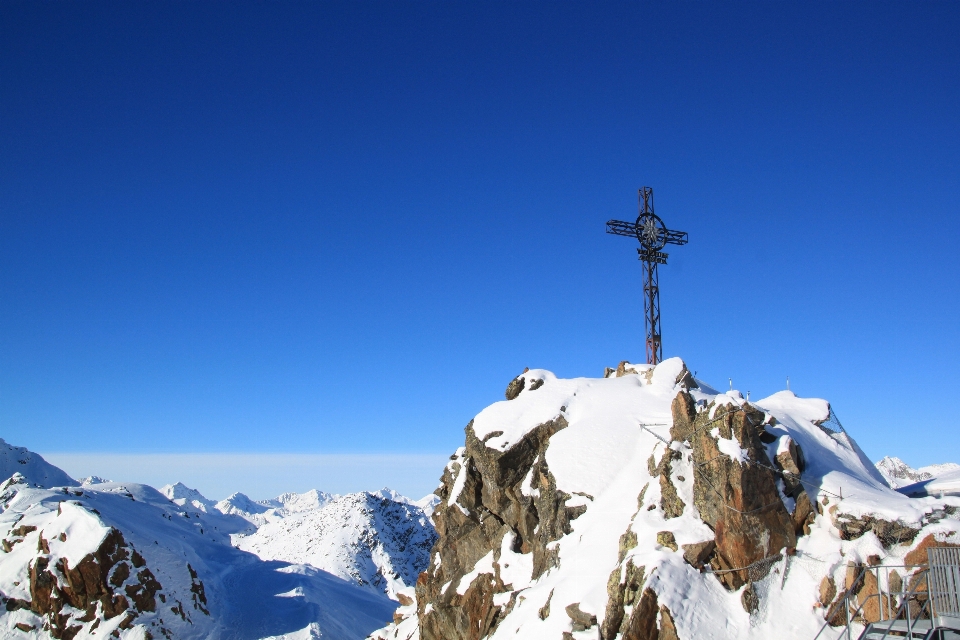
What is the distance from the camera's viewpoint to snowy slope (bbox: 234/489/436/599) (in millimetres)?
149875

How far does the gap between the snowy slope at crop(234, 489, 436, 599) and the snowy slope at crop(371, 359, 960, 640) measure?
111040 millimetres

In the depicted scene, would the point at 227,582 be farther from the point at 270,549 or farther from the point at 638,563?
the point at 270,549

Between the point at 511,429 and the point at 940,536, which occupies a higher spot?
the point at 511,429

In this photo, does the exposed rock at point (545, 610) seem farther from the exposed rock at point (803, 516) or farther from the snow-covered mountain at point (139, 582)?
the snow-covered mountain at point (139, 582)

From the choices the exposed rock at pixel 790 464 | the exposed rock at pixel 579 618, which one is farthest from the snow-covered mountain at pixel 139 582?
the exposed rock at pixel 790 464

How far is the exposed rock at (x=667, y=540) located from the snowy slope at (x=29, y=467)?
146122mm

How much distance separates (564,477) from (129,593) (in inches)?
2154

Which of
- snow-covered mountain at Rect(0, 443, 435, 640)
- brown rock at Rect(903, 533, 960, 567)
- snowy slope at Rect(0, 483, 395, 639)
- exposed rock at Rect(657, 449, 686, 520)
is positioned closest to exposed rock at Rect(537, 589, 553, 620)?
exposed rock at Rect(657, 449, 686, 520)

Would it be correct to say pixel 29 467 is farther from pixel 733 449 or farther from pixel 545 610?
pixel 733 449

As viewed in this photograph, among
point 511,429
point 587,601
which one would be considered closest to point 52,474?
point 511,429

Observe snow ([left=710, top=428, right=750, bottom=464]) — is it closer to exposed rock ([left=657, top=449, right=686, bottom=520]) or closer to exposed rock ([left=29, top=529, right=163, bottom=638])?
exposed rock ([left=657, top=449, right=686, bottom=520])

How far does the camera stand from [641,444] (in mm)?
33812

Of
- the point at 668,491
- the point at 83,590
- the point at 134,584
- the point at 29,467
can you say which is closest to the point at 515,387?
the point at 668,491

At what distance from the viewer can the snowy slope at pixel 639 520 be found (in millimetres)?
22844
